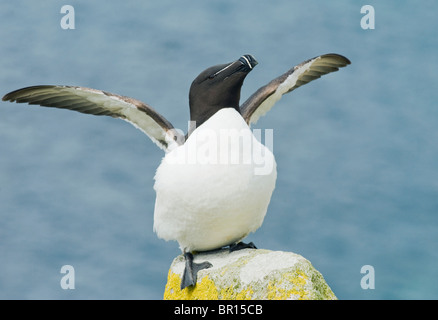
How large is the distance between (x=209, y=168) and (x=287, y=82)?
93.1 inches

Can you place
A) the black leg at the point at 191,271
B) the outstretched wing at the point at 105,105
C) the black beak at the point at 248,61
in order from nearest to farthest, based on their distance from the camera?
the black leg at the point at 191,271 → the black beak at the point at 248,61 → the outstretched wing at the point at 105,105

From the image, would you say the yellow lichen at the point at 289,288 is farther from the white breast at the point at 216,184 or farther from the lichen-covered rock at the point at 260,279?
the white breast at the point at 216,184

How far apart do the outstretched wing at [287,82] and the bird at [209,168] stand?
90 cm

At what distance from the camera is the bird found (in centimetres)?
920

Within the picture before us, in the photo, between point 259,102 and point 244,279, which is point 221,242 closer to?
point 244,279

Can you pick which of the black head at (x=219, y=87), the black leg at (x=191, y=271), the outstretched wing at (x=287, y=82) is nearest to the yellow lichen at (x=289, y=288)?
the black leg at (x=191, y=271)

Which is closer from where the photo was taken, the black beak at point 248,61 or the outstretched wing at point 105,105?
the black beak at point 248,61

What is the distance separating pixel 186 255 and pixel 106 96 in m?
2.42

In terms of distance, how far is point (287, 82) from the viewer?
10891 mm

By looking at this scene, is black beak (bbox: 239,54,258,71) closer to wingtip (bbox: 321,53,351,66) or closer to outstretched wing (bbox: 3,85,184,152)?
outstretched wing (bbox: 3,85,184,152)

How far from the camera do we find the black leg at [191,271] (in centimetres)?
934

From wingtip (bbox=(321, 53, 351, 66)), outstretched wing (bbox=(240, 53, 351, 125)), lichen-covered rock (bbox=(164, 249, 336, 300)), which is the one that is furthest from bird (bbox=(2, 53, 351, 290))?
wingtip (bbox=(321, 53, 351, 66))
